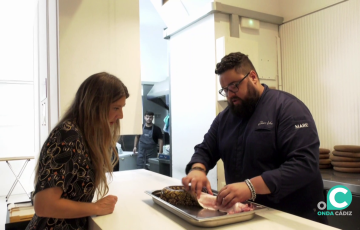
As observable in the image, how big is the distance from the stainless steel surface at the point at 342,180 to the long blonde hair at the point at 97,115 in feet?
5.06

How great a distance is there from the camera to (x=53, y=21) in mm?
2215

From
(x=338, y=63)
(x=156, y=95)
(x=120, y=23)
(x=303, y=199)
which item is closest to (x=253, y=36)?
(x=338, y=63)

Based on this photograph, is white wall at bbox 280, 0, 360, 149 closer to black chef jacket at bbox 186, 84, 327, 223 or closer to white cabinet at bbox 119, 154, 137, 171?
black chef jacket at bbox 186, 84, 327, 223

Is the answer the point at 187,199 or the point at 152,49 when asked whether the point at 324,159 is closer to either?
the point at 187,199

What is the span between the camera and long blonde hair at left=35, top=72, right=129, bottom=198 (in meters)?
1.15

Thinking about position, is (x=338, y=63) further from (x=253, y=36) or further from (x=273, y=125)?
(x=273, y=125)

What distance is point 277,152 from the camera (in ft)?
4.48

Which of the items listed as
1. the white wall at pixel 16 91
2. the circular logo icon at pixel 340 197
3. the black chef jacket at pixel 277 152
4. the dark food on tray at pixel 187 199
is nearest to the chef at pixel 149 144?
the white wall at pixel 16 91

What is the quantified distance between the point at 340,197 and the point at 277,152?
0.90 meters

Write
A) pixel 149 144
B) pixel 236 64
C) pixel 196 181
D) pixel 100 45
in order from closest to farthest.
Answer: pixel 196 181, pixel 236 64, pixel 100 45, pixel 149 144

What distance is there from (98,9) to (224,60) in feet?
3.76

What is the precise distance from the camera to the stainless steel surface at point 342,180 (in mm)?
1868

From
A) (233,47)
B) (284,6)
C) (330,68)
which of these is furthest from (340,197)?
(284,6)

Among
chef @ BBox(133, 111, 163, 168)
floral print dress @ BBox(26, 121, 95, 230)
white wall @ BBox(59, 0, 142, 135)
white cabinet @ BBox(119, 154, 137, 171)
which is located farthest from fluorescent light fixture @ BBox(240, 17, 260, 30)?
white cabinet @ BBox(119, 154, 137, 171)
